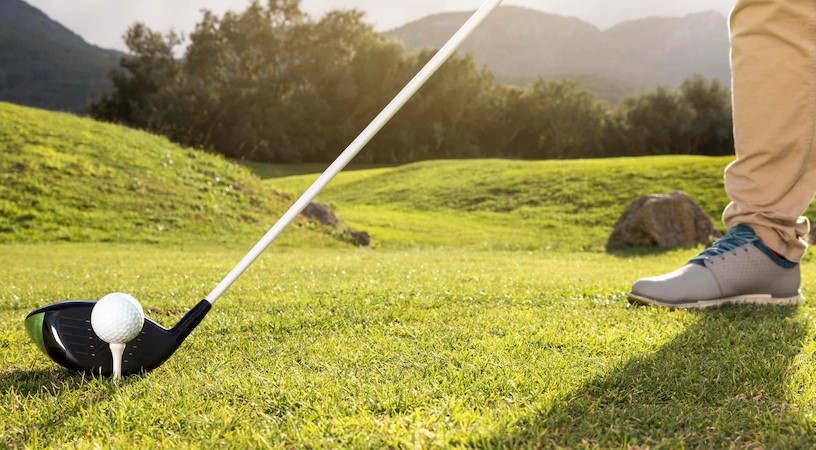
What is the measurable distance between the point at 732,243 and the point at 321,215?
507 inches

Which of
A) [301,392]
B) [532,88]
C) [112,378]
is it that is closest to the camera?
[301,392]

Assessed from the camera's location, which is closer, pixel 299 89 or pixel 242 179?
pixel 242 179

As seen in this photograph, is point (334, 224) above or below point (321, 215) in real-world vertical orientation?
below

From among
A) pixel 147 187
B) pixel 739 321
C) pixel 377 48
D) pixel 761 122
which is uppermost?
pixel 377 48

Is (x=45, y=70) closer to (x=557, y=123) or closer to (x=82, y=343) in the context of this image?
(x=557, y=123)

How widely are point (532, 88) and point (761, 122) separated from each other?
2173 inches

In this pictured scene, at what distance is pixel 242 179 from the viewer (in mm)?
17734

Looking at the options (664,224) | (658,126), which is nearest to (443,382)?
(664,224)

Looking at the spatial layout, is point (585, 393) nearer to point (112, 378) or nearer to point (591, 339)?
point (591, 339)

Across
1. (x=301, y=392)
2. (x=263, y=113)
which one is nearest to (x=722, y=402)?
(x=301, y=392)

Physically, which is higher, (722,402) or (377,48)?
(377,48)

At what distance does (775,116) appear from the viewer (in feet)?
11.8

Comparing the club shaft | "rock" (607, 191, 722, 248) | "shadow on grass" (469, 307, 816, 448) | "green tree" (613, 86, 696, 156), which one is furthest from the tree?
"shadow on grass" (469, 307, 816, 448)

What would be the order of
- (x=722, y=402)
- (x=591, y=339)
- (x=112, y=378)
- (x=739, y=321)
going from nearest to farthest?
(x=722, y=402) → (x=112, y=378) → (x=591, y=339) → (x=739, y=321)
